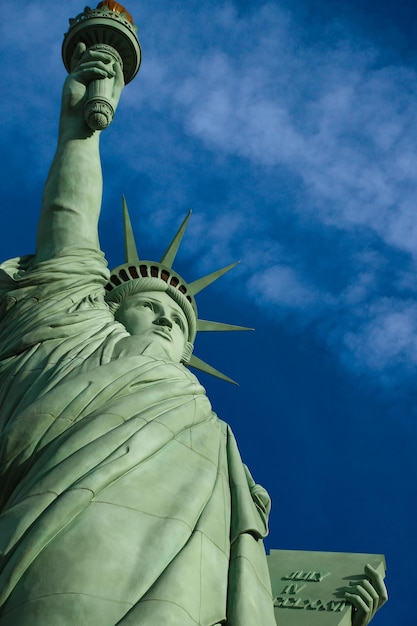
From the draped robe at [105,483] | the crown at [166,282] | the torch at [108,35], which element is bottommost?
the draped robe at [105,483]

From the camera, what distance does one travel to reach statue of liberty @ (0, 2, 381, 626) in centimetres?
624

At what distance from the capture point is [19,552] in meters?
6.27

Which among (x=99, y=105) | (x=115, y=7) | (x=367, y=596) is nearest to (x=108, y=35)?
(x=115, y=7)

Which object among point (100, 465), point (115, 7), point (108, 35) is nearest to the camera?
point (100, 465)

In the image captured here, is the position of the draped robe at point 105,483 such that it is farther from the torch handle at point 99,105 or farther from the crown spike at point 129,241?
the crown spike at point 129,241

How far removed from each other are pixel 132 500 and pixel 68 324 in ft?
8.68

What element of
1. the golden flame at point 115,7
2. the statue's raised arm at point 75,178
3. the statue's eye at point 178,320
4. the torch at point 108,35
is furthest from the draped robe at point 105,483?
the golden flame at point 115,7

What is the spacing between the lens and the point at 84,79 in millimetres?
12102

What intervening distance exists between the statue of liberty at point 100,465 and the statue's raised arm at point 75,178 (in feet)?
0.07

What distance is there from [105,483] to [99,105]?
5853 millimetres

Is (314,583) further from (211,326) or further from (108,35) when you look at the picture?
(108,35)

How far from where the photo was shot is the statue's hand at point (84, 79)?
38.7ft

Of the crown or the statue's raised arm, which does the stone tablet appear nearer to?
the crown

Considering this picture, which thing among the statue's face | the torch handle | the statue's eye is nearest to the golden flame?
the torch handle
